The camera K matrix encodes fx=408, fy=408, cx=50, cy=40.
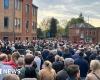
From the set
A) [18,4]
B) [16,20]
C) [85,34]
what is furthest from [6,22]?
[85,34]

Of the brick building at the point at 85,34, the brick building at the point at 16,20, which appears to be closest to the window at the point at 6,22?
the brick building at the point at 16,20

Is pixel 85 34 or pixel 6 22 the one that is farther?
pixel 85 34

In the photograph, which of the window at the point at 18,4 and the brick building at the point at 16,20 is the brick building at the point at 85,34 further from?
the window at the point at 18,4

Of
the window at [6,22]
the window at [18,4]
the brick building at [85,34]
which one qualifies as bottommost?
the brick building at [85,34]

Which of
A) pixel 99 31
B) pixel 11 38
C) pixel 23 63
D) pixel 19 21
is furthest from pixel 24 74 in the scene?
pixel 99 31

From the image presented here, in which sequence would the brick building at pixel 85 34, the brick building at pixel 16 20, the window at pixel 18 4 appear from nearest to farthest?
the brick building at pixel 16 20 < the window at pixel 18 4 < the brick building at pixel 85 34

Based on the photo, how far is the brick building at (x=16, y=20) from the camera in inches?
2707

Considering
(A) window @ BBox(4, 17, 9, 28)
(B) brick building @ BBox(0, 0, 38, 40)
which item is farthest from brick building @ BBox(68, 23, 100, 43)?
(A) window @ BBox(4, 17, 9, 28)

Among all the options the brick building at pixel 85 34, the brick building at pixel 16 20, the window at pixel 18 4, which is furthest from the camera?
the brick building at pixel 85 34

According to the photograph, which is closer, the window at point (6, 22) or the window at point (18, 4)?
the window at point (6, 22)

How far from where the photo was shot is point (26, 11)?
257 ft

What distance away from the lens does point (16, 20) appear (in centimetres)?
7231

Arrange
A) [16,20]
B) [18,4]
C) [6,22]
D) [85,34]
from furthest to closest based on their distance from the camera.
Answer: [85,34] → [18,4] → [16,20] → [6,22]

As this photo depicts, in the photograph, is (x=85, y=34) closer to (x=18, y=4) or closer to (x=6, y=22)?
(x=18, y=4)
